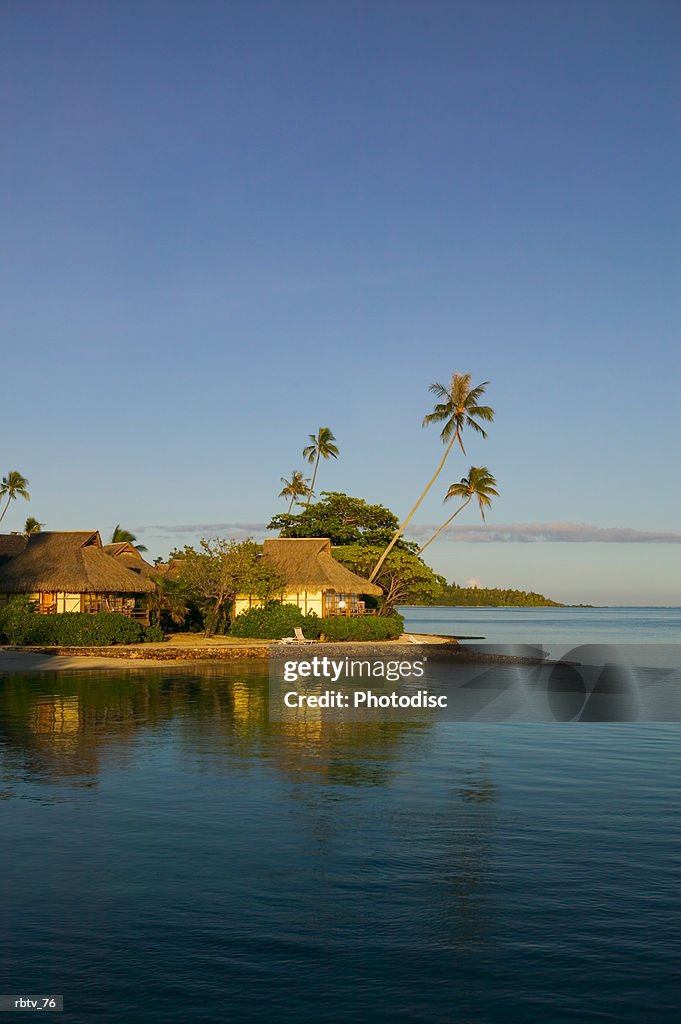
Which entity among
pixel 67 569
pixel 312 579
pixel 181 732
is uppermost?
pixel 67 569

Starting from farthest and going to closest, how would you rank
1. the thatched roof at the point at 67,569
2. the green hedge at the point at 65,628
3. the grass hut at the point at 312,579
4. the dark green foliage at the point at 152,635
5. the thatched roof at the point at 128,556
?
the thatched roof at the point at 128,556 → the grass hut at the point at 312,579 → the thatched roof at the point at 67,569 → the dark green foliage at the point at 152,635 → the green hedge at the point at 65,628

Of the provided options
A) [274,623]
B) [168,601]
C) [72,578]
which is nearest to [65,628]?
[72,578]

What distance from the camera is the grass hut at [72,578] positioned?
43.0 metres

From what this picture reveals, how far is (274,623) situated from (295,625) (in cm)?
103

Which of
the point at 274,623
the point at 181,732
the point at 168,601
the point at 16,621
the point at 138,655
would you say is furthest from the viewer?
the point at 168,601

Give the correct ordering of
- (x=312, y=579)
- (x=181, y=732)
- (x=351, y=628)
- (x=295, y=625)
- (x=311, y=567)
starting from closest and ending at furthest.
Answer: (x=181, y=732) → (x=295, y=625) → (x=351, y=628) → (x=312, y=579) → (x=311, y=567)

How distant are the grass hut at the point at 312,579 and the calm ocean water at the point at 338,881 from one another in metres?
27.9

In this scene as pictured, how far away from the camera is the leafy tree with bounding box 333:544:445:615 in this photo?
5762cm

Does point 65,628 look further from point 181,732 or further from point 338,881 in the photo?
point 338,881

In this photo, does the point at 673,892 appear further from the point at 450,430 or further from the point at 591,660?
the point at 450,430

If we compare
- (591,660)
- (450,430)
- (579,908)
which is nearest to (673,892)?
(579,908)

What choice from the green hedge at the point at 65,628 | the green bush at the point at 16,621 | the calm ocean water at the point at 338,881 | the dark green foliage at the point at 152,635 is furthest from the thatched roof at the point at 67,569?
the calm ocean water at the point at 338,881

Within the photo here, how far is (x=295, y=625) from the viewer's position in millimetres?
44781

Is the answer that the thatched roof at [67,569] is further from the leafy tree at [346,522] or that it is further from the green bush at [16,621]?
the leafy tree at [346,522]
